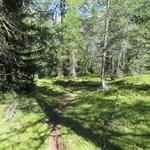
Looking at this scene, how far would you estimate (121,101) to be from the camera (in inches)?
951

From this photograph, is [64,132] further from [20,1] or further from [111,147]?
[20,1]

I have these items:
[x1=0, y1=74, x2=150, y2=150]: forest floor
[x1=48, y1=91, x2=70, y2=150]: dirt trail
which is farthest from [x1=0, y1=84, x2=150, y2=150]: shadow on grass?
[x1=48, y1=91, x2=70, y2=150]: dirt trail

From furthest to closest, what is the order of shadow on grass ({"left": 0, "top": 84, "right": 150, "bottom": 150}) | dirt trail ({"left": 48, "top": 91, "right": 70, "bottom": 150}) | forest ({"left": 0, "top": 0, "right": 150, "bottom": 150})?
Result: forest ({"left": 0, "top": 0, "right": 150, "bottom": 150}), shadow on grass ({"left": 0, "top": 84, "right": 150, "bottom": 150}), dirt trail ({"left": 48, "top": 91, "right": 70, "bottom": 150})

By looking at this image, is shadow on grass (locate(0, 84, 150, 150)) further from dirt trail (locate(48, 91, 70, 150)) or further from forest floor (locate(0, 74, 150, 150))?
dirt trail (locate(48, 91, 70, 150))

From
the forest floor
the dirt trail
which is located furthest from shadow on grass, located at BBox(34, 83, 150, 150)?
the dirt trail

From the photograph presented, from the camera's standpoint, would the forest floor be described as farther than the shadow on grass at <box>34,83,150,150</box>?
No

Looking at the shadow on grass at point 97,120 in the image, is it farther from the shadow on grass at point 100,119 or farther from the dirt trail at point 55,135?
the dirt trail at point 55,135

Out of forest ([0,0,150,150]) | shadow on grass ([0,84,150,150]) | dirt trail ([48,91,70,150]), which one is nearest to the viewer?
dirt trail ([48,91,70,150])

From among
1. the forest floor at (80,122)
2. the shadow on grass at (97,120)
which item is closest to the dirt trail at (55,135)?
the forest floor at (80,122)

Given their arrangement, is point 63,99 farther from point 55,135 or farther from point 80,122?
point 55,135

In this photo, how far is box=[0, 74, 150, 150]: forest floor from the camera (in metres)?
16.7

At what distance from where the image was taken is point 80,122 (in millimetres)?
19844

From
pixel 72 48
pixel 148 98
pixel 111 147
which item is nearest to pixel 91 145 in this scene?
pixel 111 147

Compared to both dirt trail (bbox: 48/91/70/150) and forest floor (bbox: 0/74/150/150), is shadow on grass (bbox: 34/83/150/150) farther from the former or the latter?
dirt trail (bbox: 48/91/70/150)
